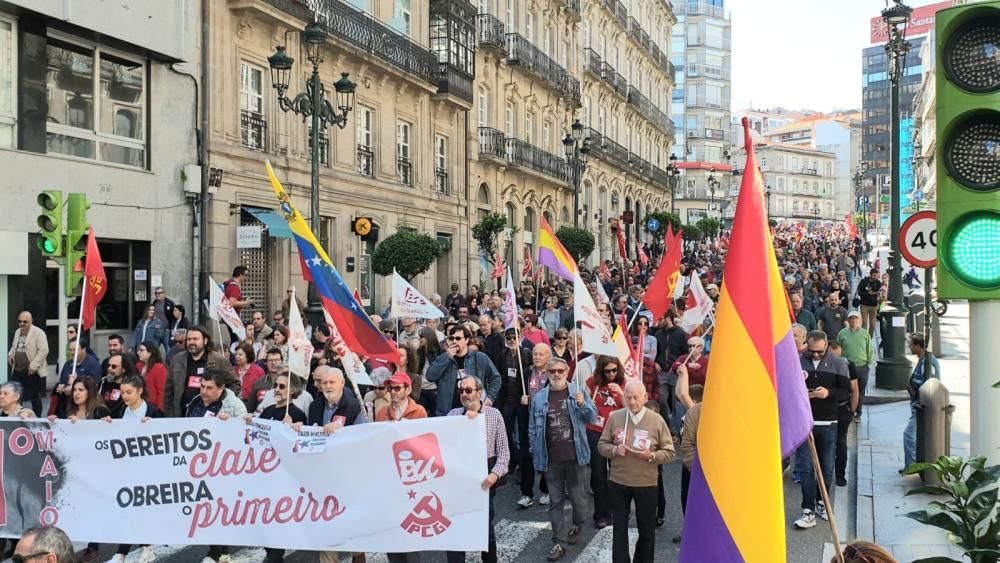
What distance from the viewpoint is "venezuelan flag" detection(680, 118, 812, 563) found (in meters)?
3.12

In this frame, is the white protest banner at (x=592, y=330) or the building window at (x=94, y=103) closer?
the white protest banner at (x=592, y=330)

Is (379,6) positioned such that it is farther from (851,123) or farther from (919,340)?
(851,123)

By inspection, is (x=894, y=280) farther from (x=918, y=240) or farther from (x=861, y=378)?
(x=918, y=240)

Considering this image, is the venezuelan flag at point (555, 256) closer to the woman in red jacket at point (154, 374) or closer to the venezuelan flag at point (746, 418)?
the woman in red jacket at point (154, 374)

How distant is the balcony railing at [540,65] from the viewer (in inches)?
1368

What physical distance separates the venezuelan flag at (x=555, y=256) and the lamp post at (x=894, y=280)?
16.9 feet

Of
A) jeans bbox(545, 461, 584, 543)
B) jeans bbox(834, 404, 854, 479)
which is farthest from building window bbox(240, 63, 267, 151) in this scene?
jeans bbox(834, 404, 854, 479)

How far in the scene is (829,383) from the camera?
8352 millimetres

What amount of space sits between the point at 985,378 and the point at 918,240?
455 cm

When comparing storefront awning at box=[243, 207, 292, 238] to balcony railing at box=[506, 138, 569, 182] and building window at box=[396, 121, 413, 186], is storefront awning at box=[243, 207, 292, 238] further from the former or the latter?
balcony railing at box=[506, 138, 569, 182]

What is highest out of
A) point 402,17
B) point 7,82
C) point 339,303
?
point 402,17

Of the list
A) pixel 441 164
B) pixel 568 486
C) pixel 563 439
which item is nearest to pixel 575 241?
pixel 441 164

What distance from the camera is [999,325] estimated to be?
4023mm

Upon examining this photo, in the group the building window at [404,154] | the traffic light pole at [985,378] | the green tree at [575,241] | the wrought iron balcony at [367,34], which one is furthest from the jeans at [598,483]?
the green tree at [575,241]
